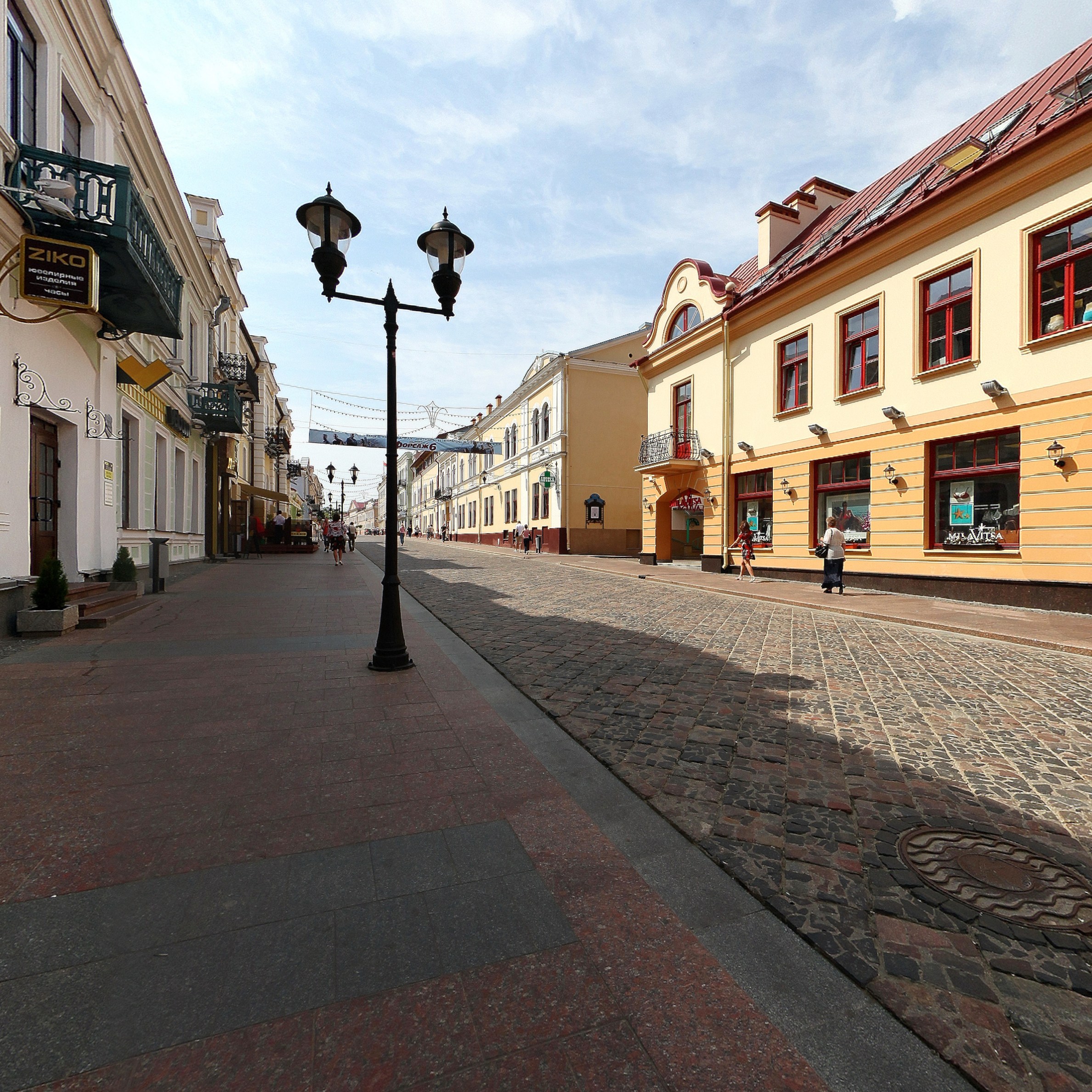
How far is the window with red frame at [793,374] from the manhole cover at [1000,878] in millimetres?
14525

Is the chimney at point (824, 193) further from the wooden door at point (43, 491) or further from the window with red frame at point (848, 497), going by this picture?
the wooden door at point (43, 491)

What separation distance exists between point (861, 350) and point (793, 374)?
225 cm

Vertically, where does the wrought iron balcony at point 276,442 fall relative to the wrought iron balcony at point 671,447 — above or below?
above

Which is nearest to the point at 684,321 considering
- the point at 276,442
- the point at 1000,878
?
the point at 1000,878

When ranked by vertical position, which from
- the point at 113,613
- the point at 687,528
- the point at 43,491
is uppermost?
the point at 43,491

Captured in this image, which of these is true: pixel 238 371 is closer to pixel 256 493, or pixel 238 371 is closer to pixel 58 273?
pixel 256 493

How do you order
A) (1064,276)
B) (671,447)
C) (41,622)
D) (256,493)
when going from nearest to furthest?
(41,622) < (1064,276) < (671,447) < (256,493)

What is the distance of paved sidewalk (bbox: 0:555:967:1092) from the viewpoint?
163cm

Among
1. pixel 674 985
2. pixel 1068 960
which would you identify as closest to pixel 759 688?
pixel 1068 960

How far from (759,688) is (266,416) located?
1462 inches

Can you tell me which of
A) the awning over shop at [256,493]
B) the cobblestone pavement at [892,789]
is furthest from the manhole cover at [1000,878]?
the awning over shop at [256,493]

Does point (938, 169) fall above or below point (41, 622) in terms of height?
above

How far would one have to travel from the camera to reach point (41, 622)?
23.3ft

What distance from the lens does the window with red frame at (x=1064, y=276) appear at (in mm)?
9820
